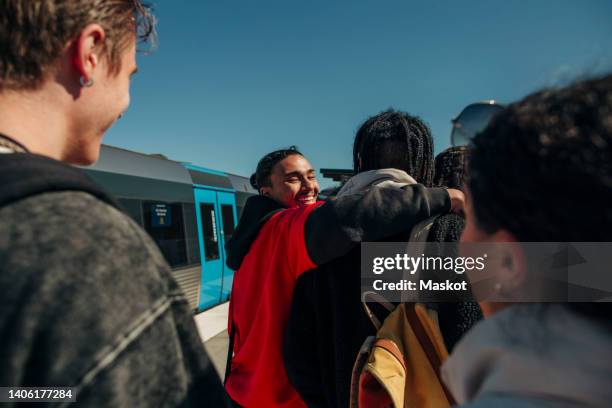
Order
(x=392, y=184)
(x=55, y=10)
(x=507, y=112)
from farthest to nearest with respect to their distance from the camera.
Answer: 1. (x=392, y=184)
2. (x=55, y=10)
3. (x=507, y=112)

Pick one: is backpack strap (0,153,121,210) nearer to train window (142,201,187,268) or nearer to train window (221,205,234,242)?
train window (142,201,187,268)

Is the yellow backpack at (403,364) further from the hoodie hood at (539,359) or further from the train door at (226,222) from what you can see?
the train door at (226,222)

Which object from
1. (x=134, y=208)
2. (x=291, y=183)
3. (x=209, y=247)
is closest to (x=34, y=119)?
(x=291, y=183)

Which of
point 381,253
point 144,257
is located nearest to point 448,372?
point 144,257

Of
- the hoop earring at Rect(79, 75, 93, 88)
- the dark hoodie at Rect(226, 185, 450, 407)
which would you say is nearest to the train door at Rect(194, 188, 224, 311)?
the dark hoodie at Rect(226, 185, 450, 407)

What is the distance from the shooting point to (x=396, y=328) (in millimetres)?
1288

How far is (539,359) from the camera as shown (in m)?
0.56

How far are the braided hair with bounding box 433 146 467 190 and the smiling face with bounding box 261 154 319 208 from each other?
0.86m

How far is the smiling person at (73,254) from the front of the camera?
614 mm

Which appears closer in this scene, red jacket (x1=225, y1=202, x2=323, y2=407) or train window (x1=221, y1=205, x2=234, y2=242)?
red jacket (x1=225, y1=202, x2=323, y2=407)

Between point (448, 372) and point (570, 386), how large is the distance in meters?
0.19

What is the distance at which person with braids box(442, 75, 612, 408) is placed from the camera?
546 mm

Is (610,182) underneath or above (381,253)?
above

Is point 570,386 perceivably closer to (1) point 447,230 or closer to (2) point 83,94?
(1) point 447,230
